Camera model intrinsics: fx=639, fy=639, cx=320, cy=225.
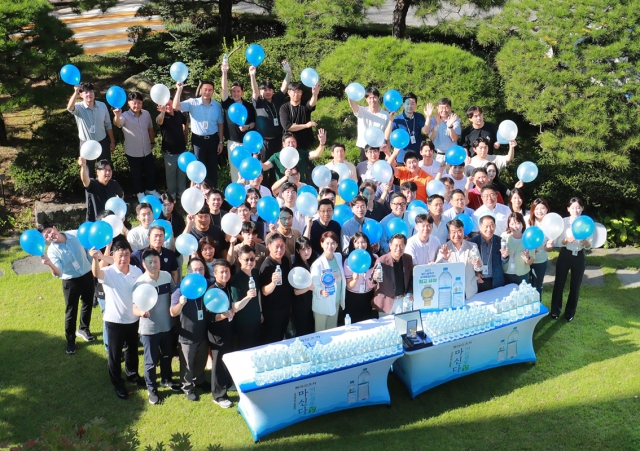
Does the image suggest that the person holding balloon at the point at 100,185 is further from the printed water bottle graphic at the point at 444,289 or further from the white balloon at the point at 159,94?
the printed water bottle graphic at the point at 444,289

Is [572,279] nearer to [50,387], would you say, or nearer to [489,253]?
[489,253]

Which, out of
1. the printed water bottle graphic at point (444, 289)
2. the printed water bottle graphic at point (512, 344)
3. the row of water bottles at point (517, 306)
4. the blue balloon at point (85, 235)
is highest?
the blue balloon at point (85, 235)

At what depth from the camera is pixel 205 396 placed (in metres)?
5.74

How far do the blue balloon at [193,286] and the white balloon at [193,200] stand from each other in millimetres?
1142

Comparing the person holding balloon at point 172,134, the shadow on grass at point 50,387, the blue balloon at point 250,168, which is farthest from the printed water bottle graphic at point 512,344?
the person holding balloon at point 172,134

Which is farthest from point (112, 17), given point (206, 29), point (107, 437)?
point (107, 437)

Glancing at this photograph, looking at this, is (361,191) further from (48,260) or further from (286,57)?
(286,57)

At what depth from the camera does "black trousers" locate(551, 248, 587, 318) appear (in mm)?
6938

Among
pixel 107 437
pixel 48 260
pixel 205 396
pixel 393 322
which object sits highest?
pixel 107 437

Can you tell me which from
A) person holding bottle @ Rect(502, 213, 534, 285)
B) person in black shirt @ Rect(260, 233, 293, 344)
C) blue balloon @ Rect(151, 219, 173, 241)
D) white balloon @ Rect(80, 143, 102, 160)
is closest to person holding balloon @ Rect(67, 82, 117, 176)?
white balloon @ Rect(80, 143, 102, 160)

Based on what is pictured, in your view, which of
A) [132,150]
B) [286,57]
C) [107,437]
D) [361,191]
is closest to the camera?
[107,437]

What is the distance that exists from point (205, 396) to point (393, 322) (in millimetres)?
1824

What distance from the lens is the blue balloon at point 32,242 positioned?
5543mm

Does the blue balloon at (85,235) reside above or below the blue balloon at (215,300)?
above
